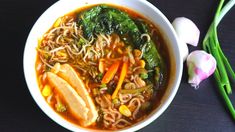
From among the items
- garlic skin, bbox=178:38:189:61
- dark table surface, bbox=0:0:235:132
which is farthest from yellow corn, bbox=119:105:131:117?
garlic skin, bbox=178:38:189:61

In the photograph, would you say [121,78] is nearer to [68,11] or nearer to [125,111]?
[125,111]

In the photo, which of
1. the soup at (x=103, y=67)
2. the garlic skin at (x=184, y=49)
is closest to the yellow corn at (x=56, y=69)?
the soup at (x=103, y=67)

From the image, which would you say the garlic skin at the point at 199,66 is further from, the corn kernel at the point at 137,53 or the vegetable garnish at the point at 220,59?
the corn kernel at the point at 137,53

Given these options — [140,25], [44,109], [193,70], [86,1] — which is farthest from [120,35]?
[44,109]

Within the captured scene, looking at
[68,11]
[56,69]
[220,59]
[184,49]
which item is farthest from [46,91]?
[220,59]

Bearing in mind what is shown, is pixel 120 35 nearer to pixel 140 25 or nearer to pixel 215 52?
pixel 140 25

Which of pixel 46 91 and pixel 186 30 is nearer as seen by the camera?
pixel 46 91
